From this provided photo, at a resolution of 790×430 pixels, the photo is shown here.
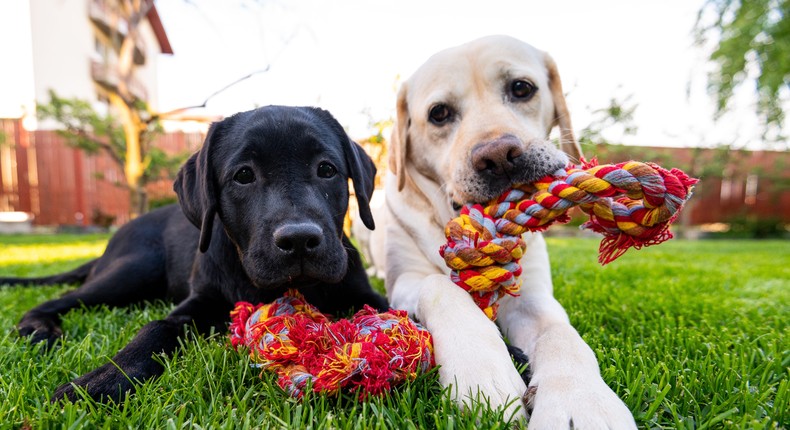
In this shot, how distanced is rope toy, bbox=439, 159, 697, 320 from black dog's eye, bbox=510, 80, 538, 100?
2.56ft

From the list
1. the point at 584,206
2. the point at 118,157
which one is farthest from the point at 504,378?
the point at 118,157

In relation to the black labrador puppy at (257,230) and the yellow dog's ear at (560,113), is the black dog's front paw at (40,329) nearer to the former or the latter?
the black labrador puppy at (257,230)

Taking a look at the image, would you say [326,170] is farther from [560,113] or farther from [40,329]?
[40,329]

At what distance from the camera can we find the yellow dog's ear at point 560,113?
266cm

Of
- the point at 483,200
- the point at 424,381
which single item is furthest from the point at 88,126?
the point at 424,381

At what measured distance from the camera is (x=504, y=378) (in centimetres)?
135

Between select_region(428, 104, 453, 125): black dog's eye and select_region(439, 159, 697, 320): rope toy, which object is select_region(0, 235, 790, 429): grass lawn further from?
select_region(428, 104, 453, 125): black dog's eye

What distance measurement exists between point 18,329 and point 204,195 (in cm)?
121

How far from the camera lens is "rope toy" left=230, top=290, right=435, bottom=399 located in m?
1.33

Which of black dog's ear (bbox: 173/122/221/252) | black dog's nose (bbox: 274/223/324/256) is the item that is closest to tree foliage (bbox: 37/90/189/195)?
black dog's ear (bbox: 173/122/221/252)

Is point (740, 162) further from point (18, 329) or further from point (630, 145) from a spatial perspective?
point (18, 329)

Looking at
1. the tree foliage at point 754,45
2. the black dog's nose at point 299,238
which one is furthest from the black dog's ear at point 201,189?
the tree foliage at point 754,45

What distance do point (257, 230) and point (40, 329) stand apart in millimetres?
1319

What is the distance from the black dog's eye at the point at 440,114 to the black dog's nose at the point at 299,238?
110 cm
